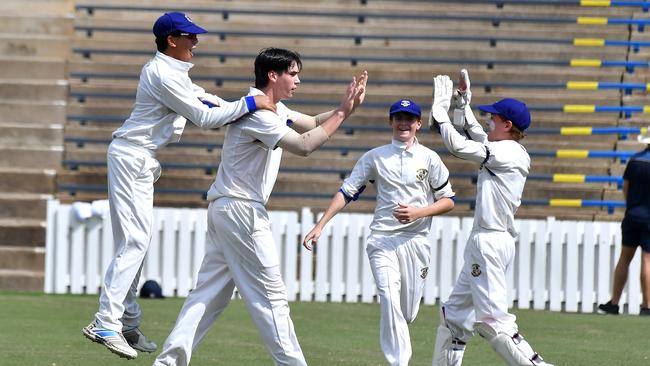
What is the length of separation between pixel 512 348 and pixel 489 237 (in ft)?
2.58

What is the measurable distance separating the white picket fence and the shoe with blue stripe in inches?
323

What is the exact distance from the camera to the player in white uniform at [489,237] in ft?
29.6

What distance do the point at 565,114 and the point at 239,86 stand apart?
4978mm

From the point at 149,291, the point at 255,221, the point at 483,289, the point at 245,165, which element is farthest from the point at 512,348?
the point at 149,291

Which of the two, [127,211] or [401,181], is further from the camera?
[401,181]

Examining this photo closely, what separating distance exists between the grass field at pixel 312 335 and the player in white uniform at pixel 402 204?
1.31 meters

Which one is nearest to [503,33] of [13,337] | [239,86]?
[239,86]

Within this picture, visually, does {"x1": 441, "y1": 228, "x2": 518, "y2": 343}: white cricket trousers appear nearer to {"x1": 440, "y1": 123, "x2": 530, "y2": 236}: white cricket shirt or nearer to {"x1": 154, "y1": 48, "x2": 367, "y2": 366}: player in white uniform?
{"x1": 440, "y1": 123, "x2": 530, "y2": 236}: white cricket shirt

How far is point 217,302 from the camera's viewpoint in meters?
8.65

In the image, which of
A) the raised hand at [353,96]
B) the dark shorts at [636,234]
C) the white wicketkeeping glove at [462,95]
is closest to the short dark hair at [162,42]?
the raised hand at [353,96]

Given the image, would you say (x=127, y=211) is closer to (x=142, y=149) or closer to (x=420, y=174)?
(x=142, y=149)

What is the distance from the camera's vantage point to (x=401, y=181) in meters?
9.94

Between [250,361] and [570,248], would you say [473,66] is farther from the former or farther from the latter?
[250,361]

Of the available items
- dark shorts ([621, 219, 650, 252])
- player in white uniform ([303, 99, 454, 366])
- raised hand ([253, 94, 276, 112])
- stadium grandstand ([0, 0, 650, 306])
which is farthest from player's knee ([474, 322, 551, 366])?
stadium grandstand ([0, 0, 650, 306])
